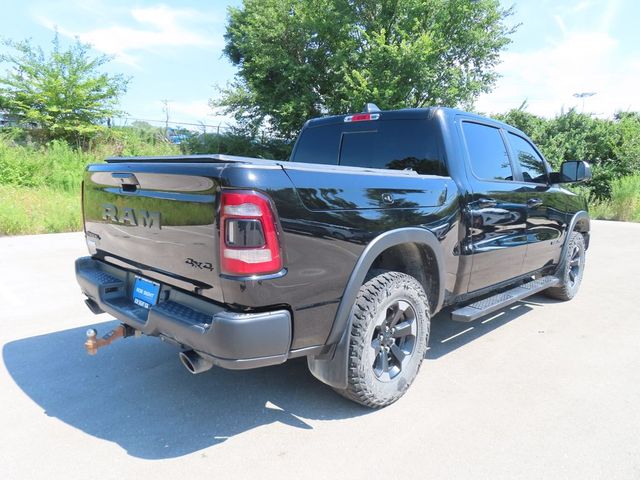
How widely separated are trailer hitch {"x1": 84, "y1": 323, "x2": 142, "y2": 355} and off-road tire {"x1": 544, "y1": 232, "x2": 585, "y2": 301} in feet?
14.8

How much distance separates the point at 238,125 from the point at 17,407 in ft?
69.7

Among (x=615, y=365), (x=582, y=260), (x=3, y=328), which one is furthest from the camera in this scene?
(x=582, y=260)

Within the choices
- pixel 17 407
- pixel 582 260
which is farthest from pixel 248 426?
pixel 582 260

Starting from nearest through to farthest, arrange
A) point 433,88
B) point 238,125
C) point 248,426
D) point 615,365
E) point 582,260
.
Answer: point 248,426, point 615,365, point 582,260, point 433,88, point 238,125

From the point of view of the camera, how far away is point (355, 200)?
8.53 feet

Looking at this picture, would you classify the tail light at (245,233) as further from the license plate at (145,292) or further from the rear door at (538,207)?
the rear door at (538,207)

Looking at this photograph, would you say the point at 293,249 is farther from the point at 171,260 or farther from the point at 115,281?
the point at 115,281

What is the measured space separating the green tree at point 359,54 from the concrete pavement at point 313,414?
49.6 feet

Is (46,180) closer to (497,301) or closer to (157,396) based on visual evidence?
(157,396)

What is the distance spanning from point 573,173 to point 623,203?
40.2 feet

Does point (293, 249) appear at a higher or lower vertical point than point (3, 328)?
higher

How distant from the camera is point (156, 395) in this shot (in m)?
3.04

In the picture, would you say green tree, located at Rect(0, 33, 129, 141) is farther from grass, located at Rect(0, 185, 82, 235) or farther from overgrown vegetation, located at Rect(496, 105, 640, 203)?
overgrown vegetation, located at Rect(496, 105, 640, 203)

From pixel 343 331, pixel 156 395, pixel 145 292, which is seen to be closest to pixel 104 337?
pixel 145 292
